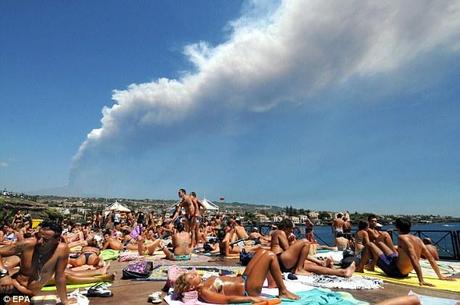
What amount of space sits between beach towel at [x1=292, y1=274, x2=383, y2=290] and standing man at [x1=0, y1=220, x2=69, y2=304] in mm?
3902

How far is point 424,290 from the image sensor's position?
5.35m

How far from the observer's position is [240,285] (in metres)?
4.70

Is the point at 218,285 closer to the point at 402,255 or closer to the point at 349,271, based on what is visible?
the point at 349,271

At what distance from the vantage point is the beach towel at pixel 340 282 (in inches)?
220

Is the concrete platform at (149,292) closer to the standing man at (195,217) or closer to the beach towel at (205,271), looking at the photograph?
the beach towel at (205,271)

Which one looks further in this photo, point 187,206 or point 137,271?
point 187,206

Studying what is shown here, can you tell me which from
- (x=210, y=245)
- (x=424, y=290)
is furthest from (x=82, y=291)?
(x=210, y=245)

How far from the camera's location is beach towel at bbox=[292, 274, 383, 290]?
5585 millimetres

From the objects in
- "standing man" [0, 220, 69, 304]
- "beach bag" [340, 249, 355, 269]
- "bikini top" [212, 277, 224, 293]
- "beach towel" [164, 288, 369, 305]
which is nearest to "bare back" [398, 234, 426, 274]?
"beach bag" [340, 249, 355, 269]

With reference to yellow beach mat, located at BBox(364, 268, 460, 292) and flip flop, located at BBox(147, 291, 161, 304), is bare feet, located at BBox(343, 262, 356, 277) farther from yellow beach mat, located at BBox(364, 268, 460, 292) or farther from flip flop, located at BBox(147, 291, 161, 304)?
flip flop, located at BBox(147, 291, 161, 304)

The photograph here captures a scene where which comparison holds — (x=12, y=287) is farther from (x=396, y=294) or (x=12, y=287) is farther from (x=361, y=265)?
(x=361, y=265)

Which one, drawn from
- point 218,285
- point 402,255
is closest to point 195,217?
point 402,255

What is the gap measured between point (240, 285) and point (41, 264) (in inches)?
101

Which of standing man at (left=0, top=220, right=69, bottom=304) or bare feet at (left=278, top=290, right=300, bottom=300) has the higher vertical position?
standing man at (left=0, top=220, right=69, bottom=304)
